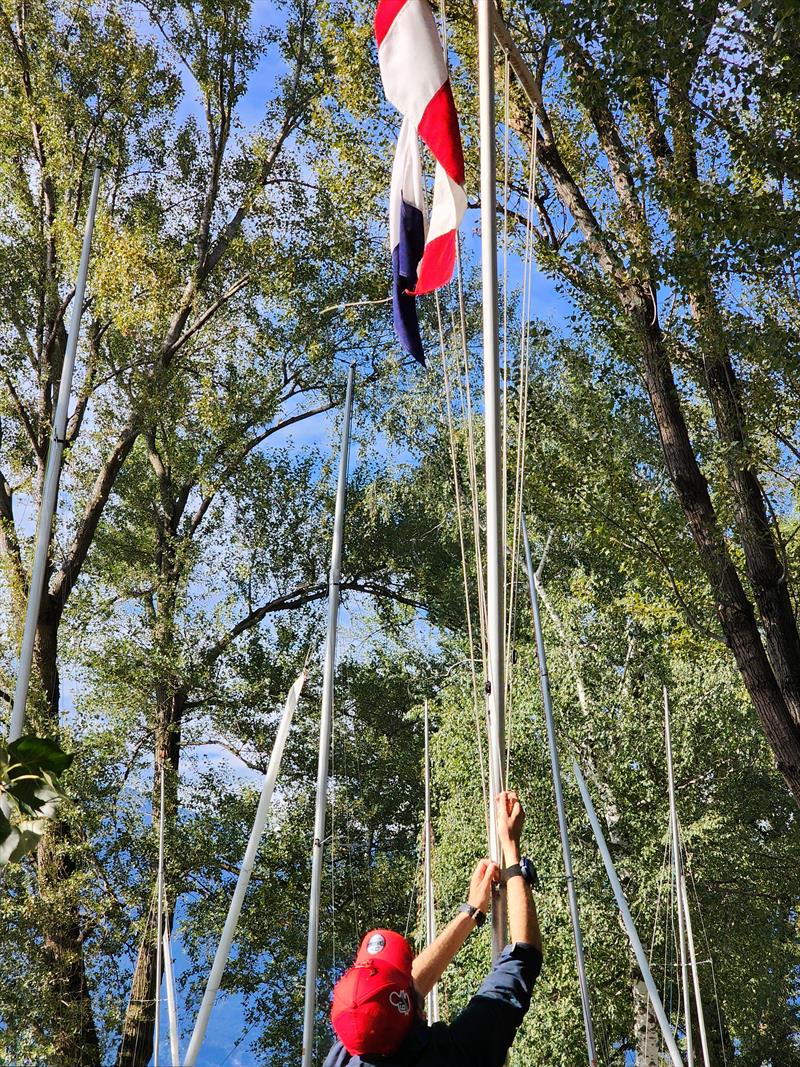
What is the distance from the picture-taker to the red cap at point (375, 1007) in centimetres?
185

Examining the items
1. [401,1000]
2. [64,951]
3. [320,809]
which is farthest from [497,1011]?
[64,951]

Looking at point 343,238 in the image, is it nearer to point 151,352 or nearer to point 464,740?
point 151,352

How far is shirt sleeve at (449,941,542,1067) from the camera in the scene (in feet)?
6.17

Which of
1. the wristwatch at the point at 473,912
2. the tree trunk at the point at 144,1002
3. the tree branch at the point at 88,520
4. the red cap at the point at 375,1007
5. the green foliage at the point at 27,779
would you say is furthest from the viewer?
the tree branch at the point at 88,520

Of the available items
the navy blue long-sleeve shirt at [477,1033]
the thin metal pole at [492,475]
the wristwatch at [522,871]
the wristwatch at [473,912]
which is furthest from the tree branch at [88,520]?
the navy blue long-sleeve shirt at [477,1033]

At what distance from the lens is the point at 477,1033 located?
1.88m

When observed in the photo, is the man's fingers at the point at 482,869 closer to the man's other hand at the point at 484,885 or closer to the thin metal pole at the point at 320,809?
the man's other hand at the point at 484,885

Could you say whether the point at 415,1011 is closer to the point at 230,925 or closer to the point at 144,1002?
the point at 230,925

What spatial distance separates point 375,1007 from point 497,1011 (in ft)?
0.72

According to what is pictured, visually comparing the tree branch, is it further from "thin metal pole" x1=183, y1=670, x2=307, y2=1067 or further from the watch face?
the watch face

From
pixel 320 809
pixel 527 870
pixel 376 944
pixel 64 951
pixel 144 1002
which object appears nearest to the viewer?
pixel 376 944

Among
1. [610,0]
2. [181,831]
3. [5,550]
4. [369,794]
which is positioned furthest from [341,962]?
[610,0]

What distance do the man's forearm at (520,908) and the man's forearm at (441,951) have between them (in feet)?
0.51

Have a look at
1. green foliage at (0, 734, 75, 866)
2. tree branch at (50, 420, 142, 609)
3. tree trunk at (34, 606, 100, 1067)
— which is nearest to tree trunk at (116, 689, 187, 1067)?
tree trunk at (34, 606, 100, 1067)
